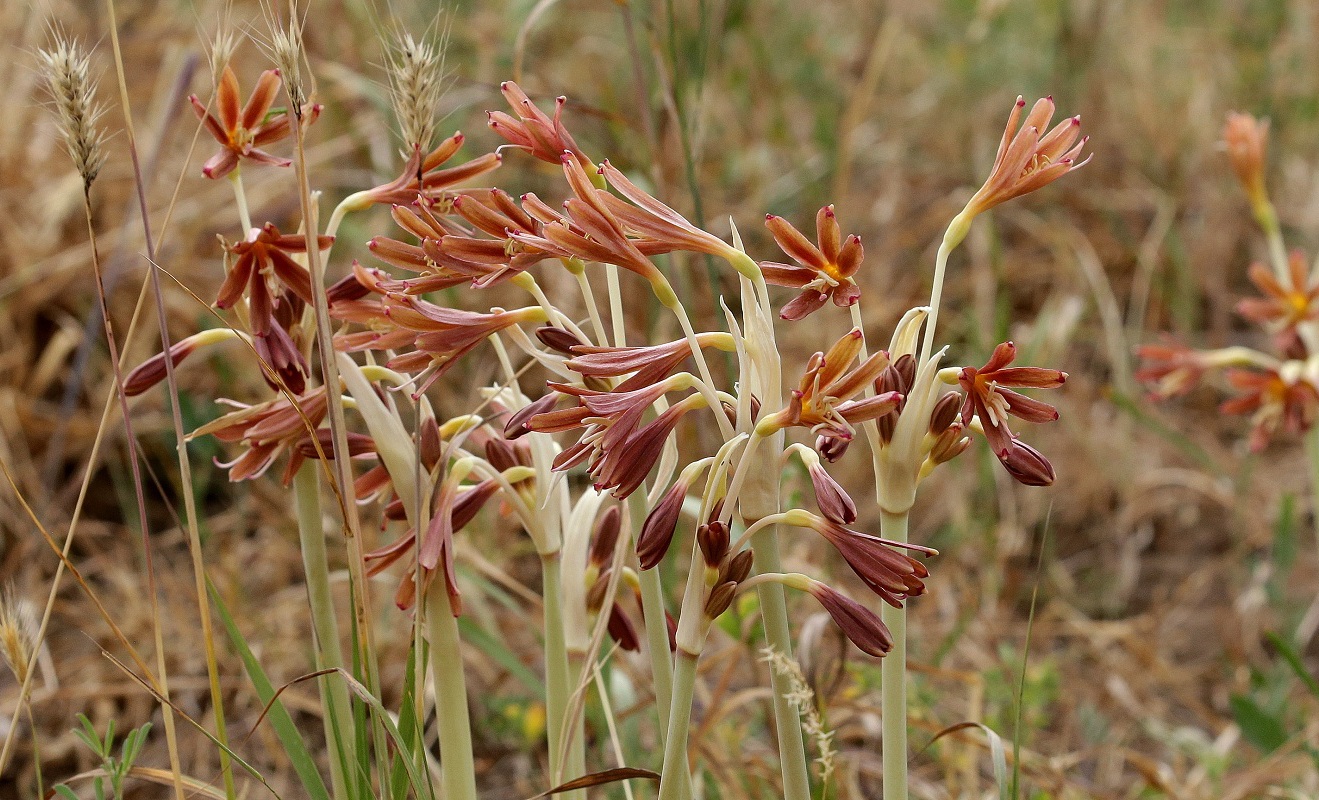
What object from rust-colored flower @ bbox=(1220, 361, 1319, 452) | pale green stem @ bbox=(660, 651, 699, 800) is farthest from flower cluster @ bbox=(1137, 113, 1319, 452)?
pale green stem @ bbox=(660, 651, 699, 800)

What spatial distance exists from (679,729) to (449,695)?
302 mm

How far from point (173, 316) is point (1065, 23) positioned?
11.2 feet

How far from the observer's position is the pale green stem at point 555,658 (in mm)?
1298

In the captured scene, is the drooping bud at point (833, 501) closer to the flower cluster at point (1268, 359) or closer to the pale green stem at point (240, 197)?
the pale green stem at point (240, 197)

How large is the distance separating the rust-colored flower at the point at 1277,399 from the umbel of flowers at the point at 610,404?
1337 mm

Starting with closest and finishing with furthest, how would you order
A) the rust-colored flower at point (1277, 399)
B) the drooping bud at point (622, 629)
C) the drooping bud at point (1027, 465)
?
the drooping bud at point (1027, 465)
the drooping bud at point (622, 629)
the rust-colored flower at point (1277, 399)

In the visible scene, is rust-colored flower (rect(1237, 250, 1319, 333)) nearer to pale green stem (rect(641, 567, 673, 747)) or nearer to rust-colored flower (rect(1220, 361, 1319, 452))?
rust-colored flower (rect(1220, 361, 1319, 452))

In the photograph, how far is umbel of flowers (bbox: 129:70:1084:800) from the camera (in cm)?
99

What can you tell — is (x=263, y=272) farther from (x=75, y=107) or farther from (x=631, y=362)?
(x=631, y=362)

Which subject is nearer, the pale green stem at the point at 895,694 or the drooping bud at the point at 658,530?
the drooping bud at the point at 658,530

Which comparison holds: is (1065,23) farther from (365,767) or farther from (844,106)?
(365,767)

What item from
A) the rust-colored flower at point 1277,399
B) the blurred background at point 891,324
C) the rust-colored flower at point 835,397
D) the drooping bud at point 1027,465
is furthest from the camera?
the blurred background at point 891,324

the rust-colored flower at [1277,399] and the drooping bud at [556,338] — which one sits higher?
the drooping bud at [556,338]

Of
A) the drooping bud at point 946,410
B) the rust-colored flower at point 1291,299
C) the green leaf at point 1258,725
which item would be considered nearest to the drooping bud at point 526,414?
the drooping bud at point 946,410
